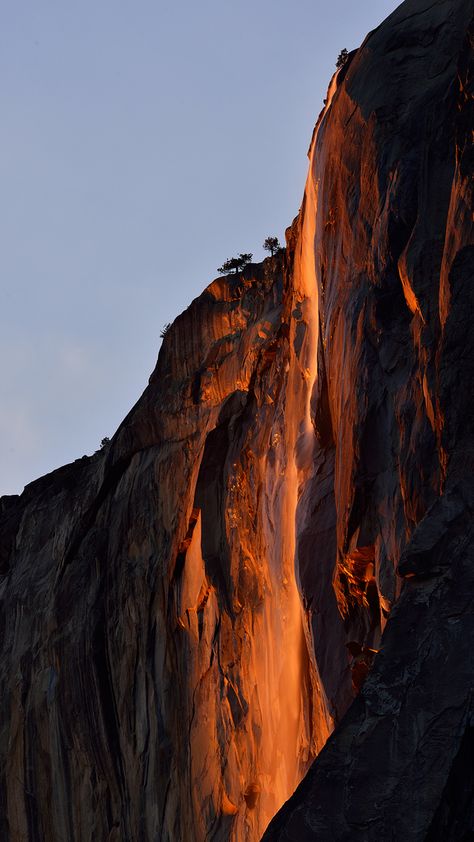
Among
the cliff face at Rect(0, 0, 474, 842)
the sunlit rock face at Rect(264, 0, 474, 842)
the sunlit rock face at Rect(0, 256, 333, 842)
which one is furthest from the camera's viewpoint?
the sunlit rock face at Rect(0, 256, 333, 842)

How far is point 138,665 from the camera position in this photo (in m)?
24.8

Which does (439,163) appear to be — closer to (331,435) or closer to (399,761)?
(331,435)

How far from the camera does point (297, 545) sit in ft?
57.7

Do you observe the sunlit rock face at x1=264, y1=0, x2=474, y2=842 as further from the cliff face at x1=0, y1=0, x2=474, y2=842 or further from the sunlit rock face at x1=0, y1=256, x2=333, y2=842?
the sunlit rock face at x1=0, y1=256, x2=333, y2=842

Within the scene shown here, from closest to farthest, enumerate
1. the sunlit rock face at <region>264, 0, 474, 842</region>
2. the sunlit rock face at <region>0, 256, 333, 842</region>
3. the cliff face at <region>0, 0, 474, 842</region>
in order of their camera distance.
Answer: the sunlit rock face at <region>264, 0, 474, 842</region>, the cliff face at <region>0, 0, 474, 842</region>, the sunlit rock face at <region>0, 256, 333, 842</region>

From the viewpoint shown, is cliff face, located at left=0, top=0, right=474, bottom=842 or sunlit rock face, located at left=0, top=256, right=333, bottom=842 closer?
cliff face, located at left=0, top=0, right=474, bottom=842

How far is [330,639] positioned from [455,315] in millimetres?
6278

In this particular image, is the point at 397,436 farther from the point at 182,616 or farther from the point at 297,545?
the point at 182,616

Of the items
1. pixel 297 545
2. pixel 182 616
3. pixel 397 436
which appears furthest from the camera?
pixel 182 616

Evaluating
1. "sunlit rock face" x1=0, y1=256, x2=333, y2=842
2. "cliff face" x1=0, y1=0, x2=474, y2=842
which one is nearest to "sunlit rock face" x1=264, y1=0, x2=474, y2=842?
"cliff face" x1=0, y1=0, x2=474, y2=842

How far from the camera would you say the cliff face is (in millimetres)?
9773

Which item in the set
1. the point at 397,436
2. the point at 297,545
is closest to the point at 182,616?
the point at 297,545

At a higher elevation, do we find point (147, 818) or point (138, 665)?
point (138, 665)

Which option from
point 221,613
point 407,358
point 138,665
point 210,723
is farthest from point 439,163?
point 138,665
